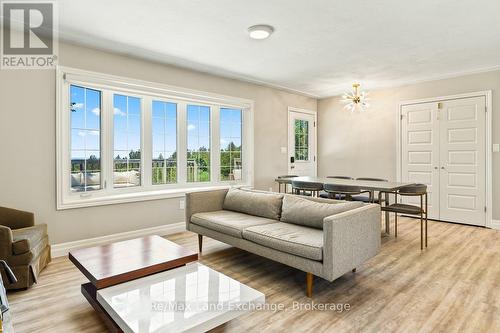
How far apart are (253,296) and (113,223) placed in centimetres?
265

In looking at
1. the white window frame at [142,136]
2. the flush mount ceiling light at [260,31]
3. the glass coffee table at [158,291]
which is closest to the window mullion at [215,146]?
the white window frame at [142,136]

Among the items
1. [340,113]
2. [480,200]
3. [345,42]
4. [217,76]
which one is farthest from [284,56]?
[480,200]

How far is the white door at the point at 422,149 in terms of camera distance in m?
5.07

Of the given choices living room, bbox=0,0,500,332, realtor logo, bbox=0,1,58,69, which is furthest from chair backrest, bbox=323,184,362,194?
realtor logo, bbox=0,1,58,69

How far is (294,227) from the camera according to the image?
283 cm

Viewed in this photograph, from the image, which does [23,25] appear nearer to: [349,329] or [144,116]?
[144,116]

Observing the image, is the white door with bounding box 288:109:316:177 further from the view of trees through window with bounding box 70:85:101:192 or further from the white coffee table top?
the white coffee table top

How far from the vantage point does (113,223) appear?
3727mm

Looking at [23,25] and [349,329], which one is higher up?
[23,25]

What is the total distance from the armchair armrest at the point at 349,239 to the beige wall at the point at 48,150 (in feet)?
9.17

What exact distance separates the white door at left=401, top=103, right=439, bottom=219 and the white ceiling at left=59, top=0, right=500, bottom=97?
760 millimetres

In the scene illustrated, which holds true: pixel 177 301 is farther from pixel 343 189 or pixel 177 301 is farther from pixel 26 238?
pixel 343 189

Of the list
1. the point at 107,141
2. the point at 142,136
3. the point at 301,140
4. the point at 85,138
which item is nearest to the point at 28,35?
the point at 85,138

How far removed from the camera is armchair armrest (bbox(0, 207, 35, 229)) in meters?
2.78
